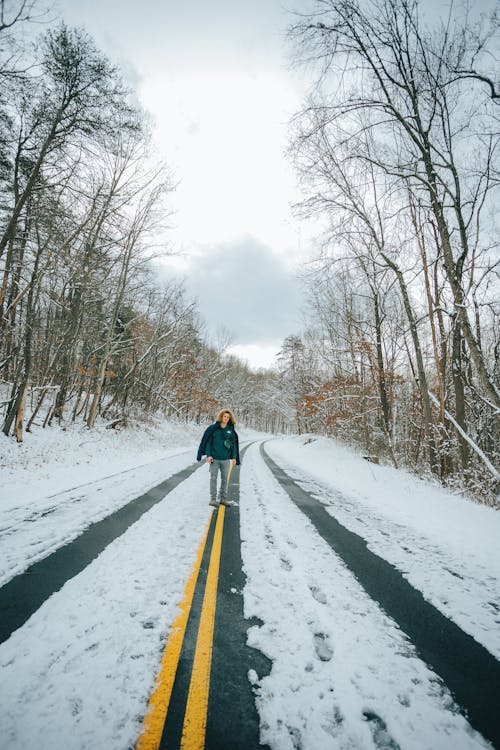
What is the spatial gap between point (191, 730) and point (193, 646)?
0.69 metres

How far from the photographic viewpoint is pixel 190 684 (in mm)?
1894

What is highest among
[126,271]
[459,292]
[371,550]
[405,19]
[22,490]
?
[405,19]

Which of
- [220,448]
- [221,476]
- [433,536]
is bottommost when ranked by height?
[433,536]

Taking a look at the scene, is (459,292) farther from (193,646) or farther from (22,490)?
(22,490)

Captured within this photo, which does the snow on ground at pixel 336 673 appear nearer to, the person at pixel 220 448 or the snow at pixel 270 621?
the snow at pixel 270 621

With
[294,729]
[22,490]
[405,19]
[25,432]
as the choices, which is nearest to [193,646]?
[294,729]

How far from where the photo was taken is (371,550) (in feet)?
14.4

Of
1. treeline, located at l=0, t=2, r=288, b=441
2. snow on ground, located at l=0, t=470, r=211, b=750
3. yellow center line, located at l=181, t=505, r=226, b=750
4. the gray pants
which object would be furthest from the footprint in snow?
treeline, located at l=0, t=2, r=288, b=441

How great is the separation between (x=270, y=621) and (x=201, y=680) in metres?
0.84

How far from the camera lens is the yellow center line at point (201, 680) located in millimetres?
1546

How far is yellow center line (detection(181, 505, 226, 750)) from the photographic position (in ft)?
5.07

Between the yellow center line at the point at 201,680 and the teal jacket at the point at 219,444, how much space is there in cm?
310

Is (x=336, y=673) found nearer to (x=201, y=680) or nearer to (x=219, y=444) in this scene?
(x=201, y=680)

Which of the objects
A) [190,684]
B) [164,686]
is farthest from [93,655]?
[190,684]
